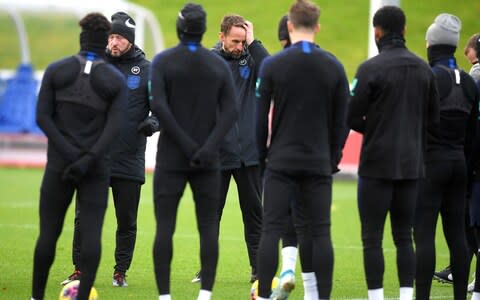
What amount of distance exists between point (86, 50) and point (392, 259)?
555 centimetres

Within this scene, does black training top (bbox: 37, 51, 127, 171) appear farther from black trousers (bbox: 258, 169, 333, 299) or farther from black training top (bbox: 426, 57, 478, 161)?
black training top (bbox: 426, 57, 478, 161)

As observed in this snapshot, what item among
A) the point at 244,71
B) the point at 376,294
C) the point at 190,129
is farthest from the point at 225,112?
the point at 244,71

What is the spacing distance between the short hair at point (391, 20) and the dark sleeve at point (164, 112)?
5.75ft

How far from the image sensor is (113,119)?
7.77 m

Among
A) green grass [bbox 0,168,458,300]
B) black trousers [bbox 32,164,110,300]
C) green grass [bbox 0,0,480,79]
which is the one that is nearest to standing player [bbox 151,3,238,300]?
black trousers [bbox 32,164,110,300]

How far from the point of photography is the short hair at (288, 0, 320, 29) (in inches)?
303

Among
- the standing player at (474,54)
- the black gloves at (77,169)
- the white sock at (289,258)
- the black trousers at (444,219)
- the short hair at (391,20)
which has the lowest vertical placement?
the white sock at (289,258)

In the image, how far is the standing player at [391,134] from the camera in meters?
7.87

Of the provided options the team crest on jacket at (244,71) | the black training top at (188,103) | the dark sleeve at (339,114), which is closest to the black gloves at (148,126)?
the team crest on jacket at (244,71)

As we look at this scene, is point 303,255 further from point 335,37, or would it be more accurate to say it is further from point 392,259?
point 335,37

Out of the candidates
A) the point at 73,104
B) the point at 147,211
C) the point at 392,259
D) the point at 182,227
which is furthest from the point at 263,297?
the point at 147,211

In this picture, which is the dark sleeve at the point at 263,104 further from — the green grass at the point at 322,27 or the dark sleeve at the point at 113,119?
the green grass at the point at 322,27

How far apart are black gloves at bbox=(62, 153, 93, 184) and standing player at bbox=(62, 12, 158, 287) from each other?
207cm

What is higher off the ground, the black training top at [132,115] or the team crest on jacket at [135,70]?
the team crest on jacket at [135,70]
